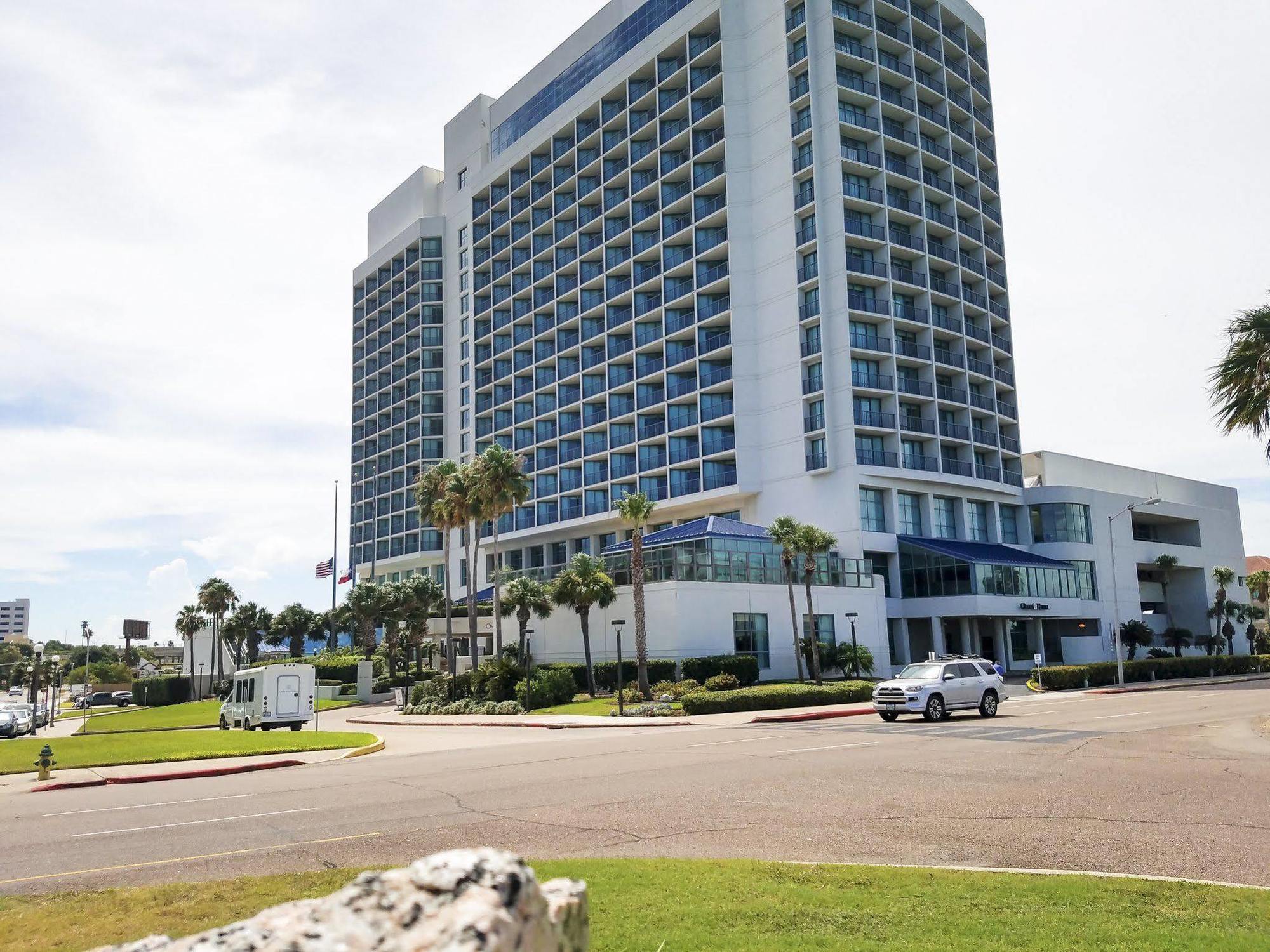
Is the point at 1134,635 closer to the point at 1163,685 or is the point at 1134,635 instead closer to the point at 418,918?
the point at 1163,685

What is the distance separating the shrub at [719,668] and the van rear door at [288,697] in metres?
20.4

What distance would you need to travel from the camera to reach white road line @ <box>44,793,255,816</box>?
1616 centimetres

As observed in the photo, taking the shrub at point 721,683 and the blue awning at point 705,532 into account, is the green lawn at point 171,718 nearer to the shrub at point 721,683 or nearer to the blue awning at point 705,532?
the blue awning at point 705,532

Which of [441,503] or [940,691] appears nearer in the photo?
[940,691]

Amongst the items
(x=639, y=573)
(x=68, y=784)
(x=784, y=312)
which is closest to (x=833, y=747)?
(x=68, y=784)

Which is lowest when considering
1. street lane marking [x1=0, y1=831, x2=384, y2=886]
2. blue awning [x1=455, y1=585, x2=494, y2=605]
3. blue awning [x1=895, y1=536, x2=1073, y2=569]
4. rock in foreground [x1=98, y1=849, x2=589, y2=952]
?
street lane marking [x1=0, y1=831, x2=384, y2=886]

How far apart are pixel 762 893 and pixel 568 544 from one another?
79.6 m

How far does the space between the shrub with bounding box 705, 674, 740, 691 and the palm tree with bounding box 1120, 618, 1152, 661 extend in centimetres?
3973

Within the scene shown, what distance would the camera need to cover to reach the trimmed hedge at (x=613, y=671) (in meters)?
52.6

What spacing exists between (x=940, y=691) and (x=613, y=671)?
27.0 metres

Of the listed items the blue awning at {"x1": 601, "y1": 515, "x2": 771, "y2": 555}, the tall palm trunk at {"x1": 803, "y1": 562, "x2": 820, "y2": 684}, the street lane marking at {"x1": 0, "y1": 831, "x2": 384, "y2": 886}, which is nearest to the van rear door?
the tall palm trunk at {"x1": 803, "y1": 562, "x2": 820, "y2": 684}

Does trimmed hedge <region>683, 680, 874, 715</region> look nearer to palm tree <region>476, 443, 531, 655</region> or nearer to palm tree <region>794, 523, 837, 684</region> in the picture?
palm tree <region>794, 523, 837, 684</region>

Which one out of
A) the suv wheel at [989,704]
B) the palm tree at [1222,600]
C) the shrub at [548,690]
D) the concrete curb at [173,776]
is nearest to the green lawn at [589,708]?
the shrub at [548,690]

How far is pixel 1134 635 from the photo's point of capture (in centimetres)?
7312
